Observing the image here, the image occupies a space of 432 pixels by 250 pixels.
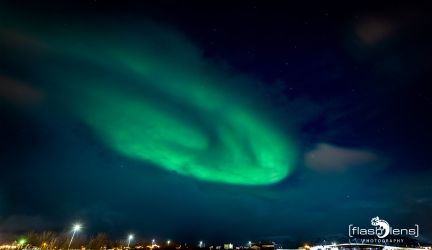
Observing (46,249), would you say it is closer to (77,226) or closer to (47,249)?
(47,249)

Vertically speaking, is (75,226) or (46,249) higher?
(75,226)

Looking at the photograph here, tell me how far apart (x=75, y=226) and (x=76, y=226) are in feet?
5.31

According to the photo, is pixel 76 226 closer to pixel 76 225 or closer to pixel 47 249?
pixel 76 225

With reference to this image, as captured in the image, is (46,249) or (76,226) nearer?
(76,226)

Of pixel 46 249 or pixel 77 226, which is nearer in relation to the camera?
pixel 77 226

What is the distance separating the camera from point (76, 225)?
114 m

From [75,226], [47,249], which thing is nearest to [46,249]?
[47,249]

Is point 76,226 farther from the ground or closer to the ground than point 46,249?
farther from the ground

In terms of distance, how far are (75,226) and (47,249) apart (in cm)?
11192

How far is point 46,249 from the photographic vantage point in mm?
199750

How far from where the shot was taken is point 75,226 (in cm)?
11412

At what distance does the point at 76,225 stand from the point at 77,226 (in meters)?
2.11

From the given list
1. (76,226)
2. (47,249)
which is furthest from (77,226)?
(47,249)

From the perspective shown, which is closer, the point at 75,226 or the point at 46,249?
the point at 75,226
